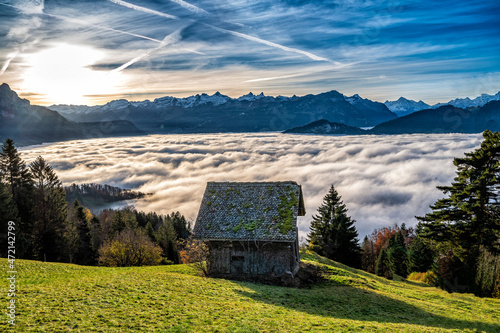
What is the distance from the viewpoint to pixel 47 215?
47.4 metres

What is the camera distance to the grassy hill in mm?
14445

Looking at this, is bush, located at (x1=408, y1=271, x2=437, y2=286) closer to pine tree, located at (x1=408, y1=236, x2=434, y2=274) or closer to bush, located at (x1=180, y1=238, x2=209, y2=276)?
pine tree, located at (x1=408, y1=236, x2=434, y2=274)

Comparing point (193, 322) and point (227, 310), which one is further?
point (227, 310)

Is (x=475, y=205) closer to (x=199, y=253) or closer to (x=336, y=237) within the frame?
(x=336, y=237)

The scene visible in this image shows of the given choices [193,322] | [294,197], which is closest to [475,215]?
[294,197]

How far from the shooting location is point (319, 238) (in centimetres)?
6288

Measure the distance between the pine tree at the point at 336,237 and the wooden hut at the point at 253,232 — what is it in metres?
30.3

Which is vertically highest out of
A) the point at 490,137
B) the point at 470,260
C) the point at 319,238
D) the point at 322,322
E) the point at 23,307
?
the point at 490,137

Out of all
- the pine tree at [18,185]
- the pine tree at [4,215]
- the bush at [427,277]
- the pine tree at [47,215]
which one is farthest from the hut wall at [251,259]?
the pine tree at [18,185]

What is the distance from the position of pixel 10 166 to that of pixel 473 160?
60.7 metres

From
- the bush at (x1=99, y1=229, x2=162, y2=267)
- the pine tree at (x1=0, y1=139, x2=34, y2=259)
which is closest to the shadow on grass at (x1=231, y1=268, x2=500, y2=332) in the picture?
the bush at (x1=99, y1=229, x2=162, y2=267)

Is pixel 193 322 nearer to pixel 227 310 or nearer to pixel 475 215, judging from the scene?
pixel 227 310

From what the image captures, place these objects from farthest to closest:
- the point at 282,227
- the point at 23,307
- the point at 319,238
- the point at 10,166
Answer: the point at 319,238, the point at 10,166, the point at 282,227, the point at 23,307

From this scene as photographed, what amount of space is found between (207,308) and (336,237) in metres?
46.2
